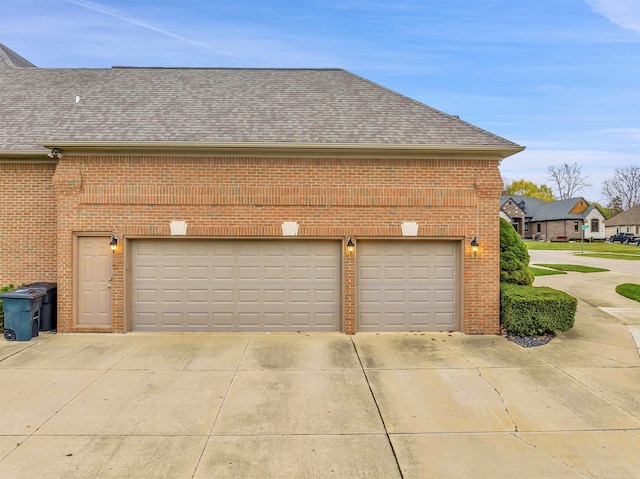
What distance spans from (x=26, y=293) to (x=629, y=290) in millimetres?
19620

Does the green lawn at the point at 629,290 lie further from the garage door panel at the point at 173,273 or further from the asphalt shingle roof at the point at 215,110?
the garage door panel at the point at 173,273

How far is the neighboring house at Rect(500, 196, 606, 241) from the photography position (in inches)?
2087

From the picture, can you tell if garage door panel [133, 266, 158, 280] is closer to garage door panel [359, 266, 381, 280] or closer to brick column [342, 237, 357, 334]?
brick column [342, 237, 357, 334]

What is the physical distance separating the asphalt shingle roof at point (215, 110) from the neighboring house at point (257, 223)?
0.32ft

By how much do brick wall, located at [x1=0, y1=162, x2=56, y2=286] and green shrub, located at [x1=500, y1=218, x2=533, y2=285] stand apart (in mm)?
11885

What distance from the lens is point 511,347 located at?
767 cm

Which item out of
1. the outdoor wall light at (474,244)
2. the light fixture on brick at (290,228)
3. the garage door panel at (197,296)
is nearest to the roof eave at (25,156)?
the garage door panel at (197,296)

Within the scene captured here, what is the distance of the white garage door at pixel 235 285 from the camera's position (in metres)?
8.74

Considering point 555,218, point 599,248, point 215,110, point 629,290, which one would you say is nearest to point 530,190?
point 555,218

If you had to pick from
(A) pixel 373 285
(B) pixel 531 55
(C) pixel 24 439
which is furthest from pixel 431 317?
(B) pixel 531 55

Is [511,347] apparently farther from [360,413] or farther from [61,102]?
[61,102]

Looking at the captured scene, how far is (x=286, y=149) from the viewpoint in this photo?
8.34 meters

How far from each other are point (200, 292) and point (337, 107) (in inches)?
245

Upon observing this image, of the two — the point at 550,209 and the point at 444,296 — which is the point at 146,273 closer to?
the point at 444,296
